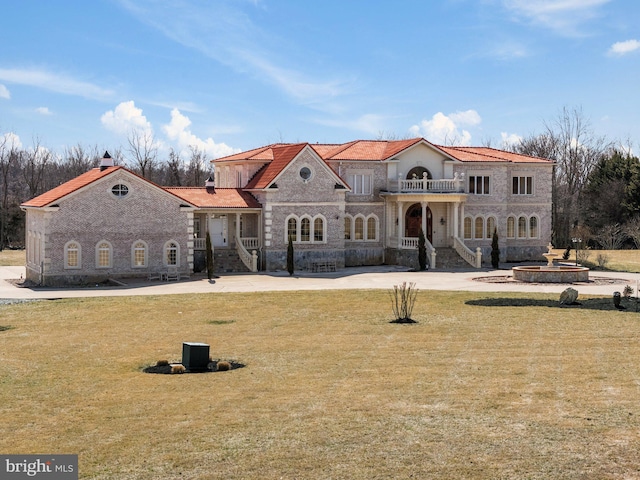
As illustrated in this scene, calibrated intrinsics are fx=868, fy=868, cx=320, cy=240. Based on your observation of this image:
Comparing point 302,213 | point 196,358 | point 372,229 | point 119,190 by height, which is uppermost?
point 119,190

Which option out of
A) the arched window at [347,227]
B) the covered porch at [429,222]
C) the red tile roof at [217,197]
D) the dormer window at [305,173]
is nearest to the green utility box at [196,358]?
the red tile roof at [217,197]

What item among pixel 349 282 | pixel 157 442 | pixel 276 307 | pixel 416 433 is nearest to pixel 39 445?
pixel 157 442

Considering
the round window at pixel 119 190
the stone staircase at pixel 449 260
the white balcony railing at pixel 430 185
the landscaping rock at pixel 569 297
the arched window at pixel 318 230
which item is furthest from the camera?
Answer: the white balcony railing at pixel 430 185

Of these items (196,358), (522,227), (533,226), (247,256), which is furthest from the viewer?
(533,226)

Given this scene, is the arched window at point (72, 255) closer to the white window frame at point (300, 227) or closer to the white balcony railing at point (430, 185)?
the white window frame at point (300, 227)

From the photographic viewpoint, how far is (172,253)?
4588cm

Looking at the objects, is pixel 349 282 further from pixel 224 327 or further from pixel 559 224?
pixel 559 224

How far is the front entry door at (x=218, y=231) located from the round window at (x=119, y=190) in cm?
839

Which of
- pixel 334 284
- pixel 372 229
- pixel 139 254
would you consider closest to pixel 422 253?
pixel 372 229

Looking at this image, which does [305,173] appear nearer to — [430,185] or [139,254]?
[430,185]

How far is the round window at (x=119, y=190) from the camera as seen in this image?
44312 millimetres

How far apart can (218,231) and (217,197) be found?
81.4 inches

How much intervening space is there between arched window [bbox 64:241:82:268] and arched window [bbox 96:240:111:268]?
3.02 feet

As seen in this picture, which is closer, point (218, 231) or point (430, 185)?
point (218, 231)
